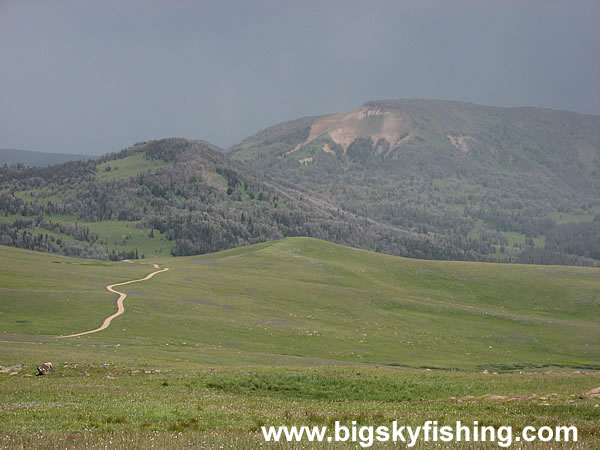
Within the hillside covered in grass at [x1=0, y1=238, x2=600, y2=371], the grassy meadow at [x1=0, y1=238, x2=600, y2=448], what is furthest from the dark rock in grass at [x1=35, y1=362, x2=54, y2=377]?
the hillside covered in grass at [x1=0, y1=238, x2=600, y2=371]

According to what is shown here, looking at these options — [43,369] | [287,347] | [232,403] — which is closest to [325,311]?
[287,347]

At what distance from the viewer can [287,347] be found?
193ft

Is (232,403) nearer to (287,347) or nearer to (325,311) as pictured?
(287,347)

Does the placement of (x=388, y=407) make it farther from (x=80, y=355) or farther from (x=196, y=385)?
(x=80, y=355)

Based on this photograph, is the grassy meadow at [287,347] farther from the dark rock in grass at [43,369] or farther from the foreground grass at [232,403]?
the dark rock in grass at [43,369]

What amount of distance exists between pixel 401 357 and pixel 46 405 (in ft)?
144

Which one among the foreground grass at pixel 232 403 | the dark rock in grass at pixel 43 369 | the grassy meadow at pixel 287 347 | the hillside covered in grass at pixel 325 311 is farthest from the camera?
the hillside covered in grass at pixel 325 311

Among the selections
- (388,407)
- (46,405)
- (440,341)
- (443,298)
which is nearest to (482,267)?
(443,298)

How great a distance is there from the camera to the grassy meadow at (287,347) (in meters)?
19.5

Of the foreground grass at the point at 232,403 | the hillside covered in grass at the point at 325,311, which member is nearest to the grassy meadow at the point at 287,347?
the foreground grass at the point at 232,403

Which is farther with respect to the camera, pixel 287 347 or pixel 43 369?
pixel 287 347

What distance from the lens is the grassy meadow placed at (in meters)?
19.5

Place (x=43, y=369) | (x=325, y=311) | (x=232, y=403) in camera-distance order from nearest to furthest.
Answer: (x=232, y=403), (x=43, y=369), (x=325, y=311)

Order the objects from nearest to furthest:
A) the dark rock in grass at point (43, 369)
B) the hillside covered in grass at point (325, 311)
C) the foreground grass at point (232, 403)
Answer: the foreground grass at point (232, 403), the dark rock in grass at point (43, 369), the hillside covered in grass at point (325, 311)
